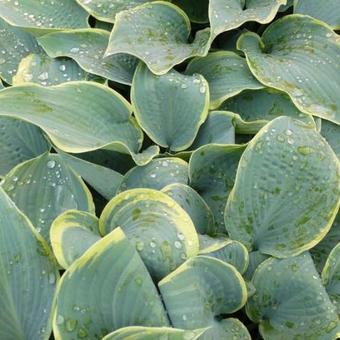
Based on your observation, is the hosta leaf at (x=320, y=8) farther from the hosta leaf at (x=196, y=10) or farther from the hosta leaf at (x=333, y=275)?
the hosta leaf at (x=333, y=275)

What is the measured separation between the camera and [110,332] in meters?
0.93

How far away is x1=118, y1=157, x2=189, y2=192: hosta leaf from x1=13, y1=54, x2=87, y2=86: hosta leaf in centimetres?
29

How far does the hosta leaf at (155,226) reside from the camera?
38.9 inches

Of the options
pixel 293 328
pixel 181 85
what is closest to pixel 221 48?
pixel 181 85

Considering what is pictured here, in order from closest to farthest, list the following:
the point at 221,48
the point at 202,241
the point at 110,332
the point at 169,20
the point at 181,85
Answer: the point at 110,332, the point at 202,241, the point at 181,85, the point at 169,20, the point at 221,48

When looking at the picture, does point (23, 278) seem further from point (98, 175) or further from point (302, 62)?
point (302, 62)

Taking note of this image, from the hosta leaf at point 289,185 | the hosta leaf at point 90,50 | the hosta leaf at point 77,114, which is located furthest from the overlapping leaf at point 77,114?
the hosta leaf at point 289,185

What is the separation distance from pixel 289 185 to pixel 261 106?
0.28 meters

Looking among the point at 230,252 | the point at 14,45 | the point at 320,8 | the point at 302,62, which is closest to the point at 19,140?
the point at 14,45

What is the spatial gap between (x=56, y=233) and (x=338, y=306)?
50 centimetres

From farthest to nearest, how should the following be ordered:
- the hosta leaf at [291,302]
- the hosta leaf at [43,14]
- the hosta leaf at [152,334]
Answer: the hosta leaf at [43,14], the hosta leaf at [291,302], the hosta leaf at [152,334]

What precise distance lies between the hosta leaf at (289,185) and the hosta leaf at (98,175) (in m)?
0.22

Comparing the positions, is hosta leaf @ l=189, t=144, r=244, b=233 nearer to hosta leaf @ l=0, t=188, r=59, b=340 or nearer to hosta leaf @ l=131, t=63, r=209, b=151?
hosta leaf @ l=131, t=63, r=209, b=151

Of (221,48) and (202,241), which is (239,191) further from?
(221,48)
